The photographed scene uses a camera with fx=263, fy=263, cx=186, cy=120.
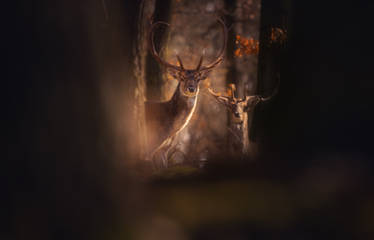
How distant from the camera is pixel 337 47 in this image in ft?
4.79

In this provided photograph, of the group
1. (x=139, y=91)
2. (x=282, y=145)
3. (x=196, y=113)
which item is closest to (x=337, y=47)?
(x=282, y=145)

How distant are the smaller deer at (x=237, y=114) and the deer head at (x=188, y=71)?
124mm

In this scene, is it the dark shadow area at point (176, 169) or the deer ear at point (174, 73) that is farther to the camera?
the deer ear at point (174, 73)

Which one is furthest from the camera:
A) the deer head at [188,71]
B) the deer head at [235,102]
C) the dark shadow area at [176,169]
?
the deer head at [235,102]

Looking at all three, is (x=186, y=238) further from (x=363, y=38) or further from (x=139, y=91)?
(x=363, y=38)

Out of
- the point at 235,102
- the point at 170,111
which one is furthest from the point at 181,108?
the point at 235,102

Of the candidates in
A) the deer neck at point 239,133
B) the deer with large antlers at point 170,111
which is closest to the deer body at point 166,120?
the deer with large antlers at point 170,111

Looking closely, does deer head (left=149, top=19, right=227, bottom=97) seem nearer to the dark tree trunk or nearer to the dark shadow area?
the dark tree trunk

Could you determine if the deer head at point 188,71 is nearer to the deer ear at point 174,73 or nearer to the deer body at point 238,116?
the deer ear at point 174,73

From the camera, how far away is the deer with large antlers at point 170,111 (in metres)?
1.43

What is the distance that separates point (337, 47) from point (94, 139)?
137 cm

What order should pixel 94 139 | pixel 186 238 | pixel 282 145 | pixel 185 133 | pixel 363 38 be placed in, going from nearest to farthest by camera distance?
pixel 94 139
pixel 186 238
pixel 363 38
pixel 185 133
pixel 282 145

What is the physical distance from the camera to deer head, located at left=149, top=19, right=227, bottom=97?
1401 mm

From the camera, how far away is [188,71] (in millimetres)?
1405
